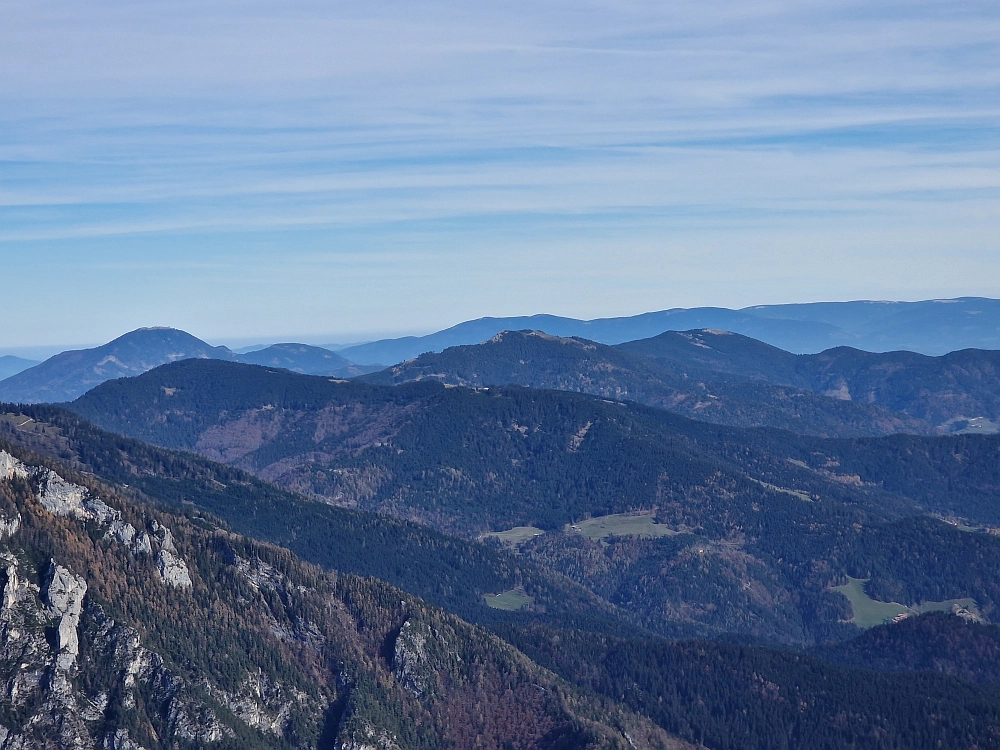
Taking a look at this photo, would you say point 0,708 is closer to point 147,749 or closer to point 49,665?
point 49,665

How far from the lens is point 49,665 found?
199500 millimetres

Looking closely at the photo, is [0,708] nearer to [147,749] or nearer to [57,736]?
[57,736]

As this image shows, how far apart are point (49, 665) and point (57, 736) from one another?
11.5m

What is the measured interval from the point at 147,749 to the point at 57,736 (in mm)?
13173

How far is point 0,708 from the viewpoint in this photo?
192 m

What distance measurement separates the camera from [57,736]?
193 metres

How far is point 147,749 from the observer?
198m

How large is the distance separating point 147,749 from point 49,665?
63.1 feet

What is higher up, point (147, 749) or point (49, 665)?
point (49, 665)

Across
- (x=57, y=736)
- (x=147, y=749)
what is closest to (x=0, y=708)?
(x=57, y=736)

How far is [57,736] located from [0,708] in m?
9.00

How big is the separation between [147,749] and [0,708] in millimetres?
21732
